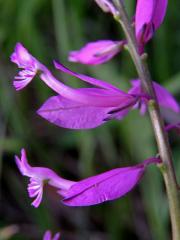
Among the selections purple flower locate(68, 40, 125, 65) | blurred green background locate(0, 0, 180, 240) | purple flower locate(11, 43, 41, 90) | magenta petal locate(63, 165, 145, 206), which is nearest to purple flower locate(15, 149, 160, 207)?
magenta petal locate(63, 165, 145, 206)

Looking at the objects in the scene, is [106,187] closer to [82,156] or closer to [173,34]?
[82,156]

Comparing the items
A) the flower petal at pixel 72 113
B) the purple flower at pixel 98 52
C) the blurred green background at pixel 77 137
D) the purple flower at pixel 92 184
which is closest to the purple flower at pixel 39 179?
the purple flower at pixel 92 184

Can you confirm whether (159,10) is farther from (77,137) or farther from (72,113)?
(77,137)

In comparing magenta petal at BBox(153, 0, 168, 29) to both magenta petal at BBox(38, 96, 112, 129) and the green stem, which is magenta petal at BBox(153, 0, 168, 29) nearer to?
the green stem

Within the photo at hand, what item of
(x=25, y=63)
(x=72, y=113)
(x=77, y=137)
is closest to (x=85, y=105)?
(x=72, y=113)

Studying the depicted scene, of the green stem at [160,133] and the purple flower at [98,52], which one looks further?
the purple flower at [98,52]

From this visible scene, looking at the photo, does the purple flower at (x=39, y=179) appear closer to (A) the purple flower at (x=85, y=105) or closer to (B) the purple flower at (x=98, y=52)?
(A) the purple flower at (x=85, y=105)
